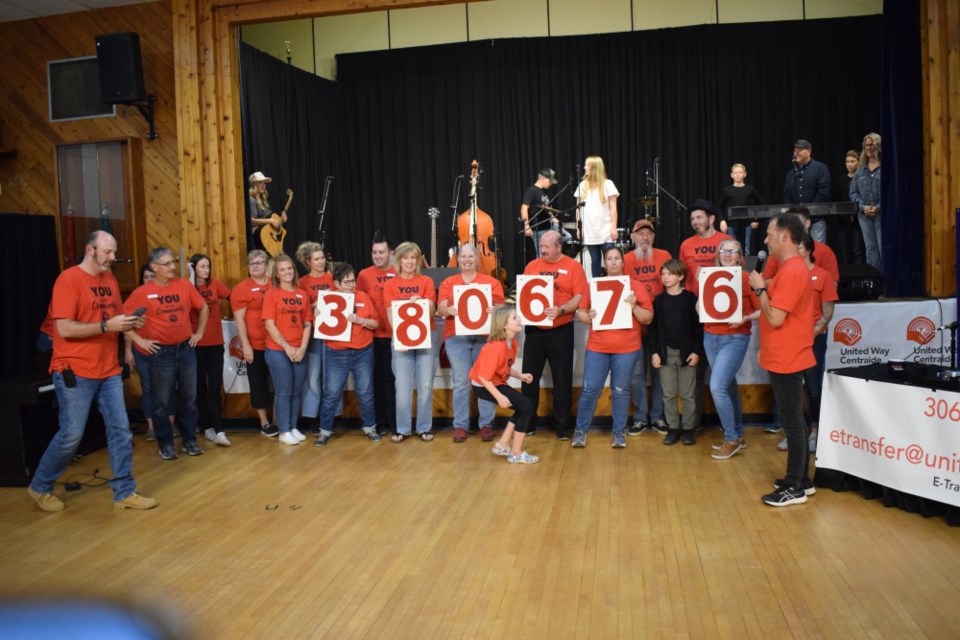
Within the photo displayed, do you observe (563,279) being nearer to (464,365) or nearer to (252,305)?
(464,365)

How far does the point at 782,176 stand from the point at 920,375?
25.2 ft

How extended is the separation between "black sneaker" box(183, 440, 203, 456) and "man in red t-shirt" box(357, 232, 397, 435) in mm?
1543

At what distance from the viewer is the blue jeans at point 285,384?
7.26 m

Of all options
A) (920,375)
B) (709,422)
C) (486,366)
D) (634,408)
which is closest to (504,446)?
(486,366)

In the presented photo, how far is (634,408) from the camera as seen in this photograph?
290 inches

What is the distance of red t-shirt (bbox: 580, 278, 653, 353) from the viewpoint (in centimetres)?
671

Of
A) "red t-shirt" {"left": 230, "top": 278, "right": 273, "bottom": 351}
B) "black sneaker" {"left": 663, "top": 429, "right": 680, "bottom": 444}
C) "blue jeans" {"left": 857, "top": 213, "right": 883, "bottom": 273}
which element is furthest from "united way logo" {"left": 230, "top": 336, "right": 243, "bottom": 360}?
"blue jeans" {"left": 857, "top": 213, "right": 883, "bottom": 273}

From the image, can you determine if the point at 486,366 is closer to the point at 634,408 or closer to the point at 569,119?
the point at 634,408

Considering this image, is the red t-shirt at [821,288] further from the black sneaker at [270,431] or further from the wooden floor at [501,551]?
the black sneaker at [270,431]

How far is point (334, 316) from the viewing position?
7.09 meters

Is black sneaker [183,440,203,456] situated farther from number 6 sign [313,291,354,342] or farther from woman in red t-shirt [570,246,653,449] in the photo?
woman in red t-shirt [570,246,653,449]

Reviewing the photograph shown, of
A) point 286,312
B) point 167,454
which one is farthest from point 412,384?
point 167,454

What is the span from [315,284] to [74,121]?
4191 mm

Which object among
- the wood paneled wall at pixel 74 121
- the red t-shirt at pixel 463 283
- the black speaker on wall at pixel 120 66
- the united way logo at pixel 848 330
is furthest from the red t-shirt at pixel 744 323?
the black speaker on wall at pixel 120 66
